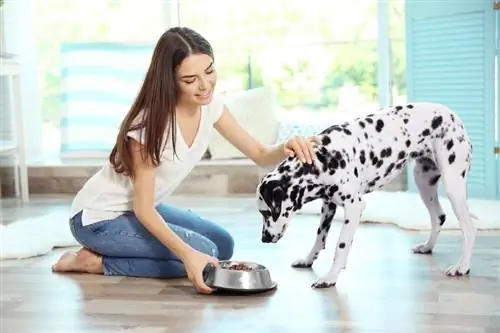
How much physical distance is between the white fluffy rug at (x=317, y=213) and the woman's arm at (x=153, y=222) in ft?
3.22

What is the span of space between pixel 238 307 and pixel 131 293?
0.45 meters

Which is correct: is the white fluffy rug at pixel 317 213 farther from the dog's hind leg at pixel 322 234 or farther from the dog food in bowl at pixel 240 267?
the dog food in bowl at pixel 240 267

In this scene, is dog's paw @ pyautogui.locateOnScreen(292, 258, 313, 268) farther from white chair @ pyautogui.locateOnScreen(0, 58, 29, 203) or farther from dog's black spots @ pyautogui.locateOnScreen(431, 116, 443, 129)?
white chair @ pyautogui.locateOnScreen(0, 58, 29, 203)

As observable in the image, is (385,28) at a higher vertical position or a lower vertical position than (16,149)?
higher

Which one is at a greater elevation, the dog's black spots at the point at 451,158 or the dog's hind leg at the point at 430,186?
the dog's black spots at the point at 451,158

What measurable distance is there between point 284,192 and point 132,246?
0.67m

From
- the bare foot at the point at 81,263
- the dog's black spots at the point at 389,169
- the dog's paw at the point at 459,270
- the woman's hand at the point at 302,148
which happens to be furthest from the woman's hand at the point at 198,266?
the dog's paw at the point at 459,270

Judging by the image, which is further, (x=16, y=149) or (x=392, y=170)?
(x=16, y=149)

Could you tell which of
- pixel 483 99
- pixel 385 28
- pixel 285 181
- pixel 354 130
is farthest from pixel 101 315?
pixel 385 28

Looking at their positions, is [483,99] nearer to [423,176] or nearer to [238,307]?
[423,176]

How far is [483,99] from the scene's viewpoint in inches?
191

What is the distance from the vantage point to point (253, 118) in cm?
575

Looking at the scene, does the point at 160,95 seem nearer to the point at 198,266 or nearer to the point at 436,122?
the point at 198,266

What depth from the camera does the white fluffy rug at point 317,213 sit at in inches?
150
